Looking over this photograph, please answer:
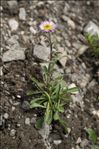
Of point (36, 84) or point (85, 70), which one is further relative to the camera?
point (85, 70)

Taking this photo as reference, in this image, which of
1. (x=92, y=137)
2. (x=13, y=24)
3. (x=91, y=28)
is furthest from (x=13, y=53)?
(x=92, y=137)

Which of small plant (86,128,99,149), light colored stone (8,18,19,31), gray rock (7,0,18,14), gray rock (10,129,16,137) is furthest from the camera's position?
gray rock (7,0,18,14)

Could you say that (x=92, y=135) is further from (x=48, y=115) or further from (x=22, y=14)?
(x=22, y=14)

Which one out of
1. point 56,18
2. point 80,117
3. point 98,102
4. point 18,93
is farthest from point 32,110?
point 56,18

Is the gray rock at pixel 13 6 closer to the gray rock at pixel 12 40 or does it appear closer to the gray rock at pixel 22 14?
the gray rock at pixel 22 14

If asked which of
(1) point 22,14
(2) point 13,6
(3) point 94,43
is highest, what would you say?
(2) point 13,6

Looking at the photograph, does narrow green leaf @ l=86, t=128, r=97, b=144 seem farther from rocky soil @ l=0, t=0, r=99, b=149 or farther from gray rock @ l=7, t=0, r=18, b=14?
gray rock @ l=7, t=0, r=18, b=14

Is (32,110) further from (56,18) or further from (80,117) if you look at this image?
(56,18)

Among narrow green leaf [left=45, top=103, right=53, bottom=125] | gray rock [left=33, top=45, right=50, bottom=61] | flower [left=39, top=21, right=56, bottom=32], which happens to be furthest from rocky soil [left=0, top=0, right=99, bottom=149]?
flower [left=39, top=21, right=56, bottom=32]
